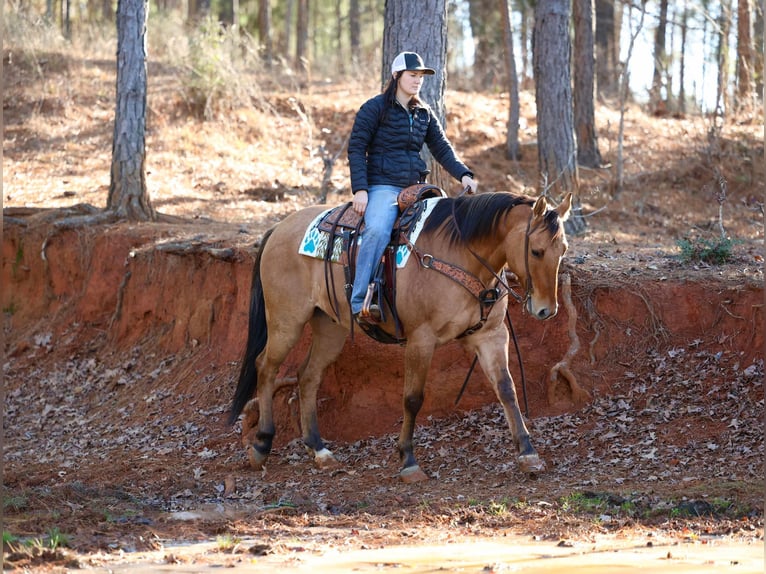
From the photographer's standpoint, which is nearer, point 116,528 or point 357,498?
point 116,528

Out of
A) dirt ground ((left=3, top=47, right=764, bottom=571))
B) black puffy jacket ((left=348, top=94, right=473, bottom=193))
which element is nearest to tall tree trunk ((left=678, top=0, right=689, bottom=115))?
dirt ground ((left=3, top=47, right=764, bottom=571))

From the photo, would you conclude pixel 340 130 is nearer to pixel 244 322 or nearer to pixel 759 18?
pixel 244 322

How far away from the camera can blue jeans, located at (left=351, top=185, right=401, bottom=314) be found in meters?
8.20

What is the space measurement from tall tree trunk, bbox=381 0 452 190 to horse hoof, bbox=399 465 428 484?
4.39 meters

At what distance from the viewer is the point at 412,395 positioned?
8219 millimetres

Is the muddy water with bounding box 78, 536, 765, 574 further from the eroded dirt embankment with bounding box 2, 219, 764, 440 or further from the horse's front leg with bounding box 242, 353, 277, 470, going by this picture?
the eroded dirt embankment with bounding box 2, 219, 764, 440

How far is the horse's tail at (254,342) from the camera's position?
9500 mm

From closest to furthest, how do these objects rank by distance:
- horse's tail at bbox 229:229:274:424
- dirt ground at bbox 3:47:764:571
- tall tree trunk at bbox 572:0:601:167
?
dirt ground at bbox 3:47:764:571 → horse's tail at bbox 229:229:274:424 → tall tree trunk at bbox 572:0:601:167

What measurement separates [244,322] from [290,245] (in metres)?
2.73

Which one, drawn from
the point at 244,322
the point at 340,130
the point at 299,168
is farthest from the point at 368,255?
the point at 340,130

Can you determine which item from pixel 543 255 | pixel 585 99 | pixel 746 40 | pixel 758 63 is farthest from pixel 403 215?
pixel 758 63

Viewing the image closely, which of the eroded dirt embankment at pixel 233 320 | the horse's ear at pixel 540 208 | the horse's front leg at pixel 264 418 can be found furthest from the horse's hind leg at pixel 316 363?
the horse's ear at pixel 540 208

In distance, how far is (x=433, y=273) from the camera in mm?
8047

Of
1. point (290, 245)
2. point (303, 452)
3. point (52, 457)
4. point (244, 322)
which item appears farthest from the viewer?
point (244, 322)
